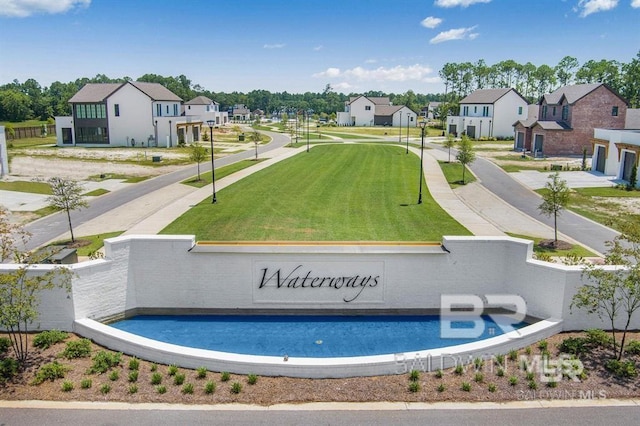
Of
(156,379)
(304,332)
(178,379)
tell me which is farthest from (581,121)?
(156,379)

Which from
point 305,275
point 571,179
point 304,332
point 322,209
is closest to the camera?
point 304,332

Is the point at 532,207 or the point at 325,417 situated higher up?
the point at 532,207

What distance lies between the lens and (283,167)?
56312 millimetres

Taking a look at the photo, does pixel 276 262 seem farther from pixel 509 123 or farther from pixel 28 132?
pixel 28 132

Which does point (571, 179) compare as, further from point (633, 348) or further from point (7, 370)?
point (7, 370)

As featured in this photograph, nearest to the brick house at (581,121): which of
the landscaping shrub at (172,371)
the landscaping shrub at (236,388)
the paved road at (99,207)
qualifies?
the paved road at (99,207)

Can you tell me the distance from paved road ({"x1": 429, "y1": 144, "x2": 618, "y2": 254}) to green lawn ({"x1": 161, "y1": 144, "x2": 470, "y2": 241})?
6258 mm

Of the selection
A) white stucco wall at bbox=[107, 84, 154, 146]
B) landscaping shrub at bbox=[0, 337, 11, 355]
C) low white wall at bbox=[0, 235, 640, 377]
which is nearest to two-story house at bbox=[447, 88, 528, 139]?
white stucco wall at bbox=[107, 84, 154, 146]

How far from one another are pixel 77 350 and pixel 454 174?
4155 centimetres

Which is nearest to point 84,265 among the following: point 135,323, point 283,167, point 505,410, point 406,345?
point 135,323

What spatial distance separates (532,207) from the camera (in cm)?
3822

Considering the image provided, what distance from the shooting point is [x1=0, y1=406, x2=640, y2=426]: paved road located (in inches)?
539

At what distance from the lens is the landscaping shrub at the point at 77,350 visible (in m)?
16.9

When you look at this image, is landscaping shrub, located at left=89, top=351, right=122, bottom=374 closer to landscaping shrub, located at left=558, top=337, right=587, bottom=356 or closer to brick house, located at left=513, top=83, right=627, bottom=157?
landscaping shrub, located at left=558, top=337, right=587, bottom=356
